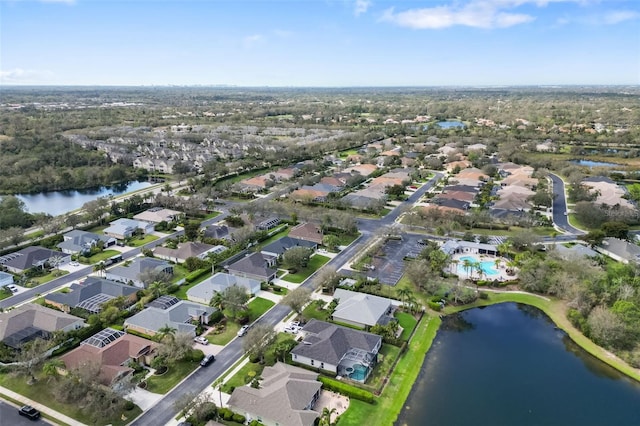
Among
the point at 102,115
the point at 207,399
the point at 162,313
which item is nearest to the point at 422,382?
the point at 207,399

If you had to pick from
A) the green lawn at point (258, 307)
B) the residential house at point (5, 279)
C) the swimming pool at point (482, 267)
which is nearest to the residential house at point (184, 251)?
the green lawn at point (258, 307)

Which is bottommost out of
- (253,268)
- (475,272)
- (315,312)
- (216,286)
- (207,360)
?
(315,312)

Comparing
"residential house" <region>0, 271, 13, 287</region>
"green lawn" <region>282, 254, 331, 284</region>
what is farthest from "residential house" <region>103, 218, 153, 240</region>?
"green lawn" <region>282, 254, 331, 284</region>

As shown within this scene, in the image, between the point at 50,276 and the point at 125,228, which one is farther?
the point at 125,228

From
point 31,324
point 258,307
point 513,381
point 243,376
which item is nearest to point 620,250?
point 513,381

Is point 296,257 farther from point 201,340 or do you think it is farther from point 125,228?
point 125,228
